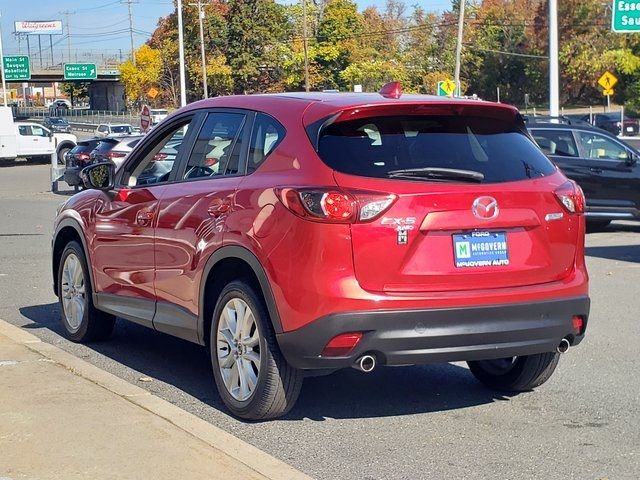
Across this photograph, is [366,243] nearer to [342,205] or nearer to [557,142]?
[342,205]

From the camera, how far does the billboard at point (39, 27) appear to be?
452 feet

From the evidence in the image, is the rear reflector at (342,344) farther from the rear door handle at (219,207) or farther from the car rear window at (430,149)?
the rear door handle at (219,207)

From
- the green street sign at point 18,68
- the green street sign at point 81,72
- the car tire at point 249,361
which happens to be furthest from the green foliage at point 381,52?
the car tire at point 249,361

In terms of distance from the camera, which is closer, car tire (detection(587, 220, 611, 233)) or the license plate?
the license plate

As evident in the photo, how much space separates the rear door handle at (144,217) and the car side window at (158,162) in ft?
0.69

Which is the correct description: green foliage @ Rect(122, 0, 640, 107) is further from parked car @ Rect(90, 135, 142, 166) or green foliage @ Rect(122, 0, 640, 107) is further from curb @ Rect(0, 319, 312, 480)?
curb @ Rect(0, 319, 312, 480)

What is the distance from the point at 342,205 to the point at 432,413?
166cm

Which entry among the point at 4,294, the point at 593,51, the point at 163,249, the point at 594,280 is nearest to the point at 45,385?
the point at 163,249

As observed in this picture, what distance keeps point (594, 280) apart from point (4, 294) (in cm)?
653

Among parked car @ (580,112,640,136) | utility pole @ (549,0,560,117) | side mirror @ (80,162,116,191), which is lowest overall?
parked car @ (580,112,640,136)

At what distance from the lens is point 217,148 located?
666cm

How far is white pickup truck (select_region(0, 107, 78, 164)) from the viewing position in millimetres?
47281

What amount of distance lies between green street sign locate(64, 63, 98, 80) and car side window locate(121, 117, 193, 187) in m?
98.7

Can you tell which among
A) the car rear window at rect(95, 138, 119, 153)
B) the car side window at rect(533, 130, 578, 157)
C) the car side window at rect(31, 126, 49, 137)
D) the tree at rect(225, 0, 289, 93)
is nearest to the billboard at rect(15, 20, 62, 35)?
the tree at rect(225, 0, 289, 93)
